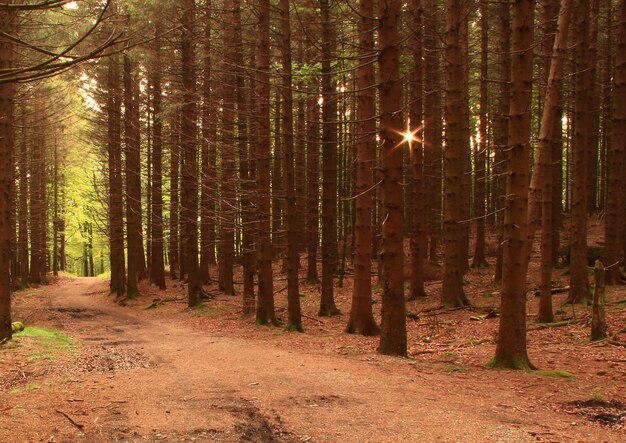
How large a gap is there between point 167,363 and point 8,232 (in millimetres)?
4795

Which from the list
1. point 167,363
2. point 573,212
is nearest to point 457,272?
point 573,212

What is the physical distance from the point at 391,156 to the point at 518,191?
87.1 inches

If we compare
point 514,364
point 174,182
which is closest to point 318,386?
point 514,364

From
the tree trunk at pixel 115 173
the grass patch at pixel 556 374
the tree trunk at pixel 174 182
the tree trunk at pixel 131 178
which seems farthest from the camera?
the tree trunk at pixel 115 173

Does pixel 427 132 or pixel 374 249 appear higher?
pixel 427 132

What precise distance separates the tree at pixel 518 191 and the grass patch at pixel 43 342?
28.4 ft

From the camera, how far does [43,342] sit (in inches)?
463

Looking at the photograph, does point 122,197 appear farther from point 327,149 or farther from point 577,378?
point 577,378

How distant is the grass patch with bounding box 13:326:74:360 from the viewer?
10.2 m

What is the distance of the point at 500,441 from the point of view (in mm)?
5020

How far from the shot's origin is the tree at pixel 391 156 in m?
8.95

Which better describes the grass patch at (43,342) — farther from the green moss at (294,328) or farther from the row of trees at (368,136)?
the green moss at (294,328)

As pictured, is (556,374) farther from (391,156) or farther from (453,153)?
(453,153)

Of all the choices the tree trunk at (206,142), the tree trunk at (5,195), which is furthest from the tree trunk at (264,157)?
the tree trunk at (5,195)
